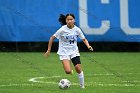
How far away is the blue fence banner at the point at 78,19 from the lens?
3055 cm

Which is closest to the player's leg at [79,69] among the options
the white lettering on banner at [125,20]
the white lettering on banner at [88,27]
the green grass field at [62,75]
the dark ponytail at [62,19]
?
the green grass field at [62,75]

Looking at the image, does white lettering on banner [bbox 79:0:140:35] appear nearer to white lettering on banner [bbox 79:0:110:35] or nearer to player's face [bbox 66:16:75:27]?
white lettering on banner [bbox 79:0:110:35]

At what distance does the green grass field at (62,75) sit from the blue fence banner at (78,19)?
7.26ft

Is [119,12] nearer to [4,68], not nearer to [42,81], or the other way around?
[4,68]

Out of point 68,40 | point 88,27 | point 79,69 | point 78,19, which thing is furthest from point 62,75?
point 78,19

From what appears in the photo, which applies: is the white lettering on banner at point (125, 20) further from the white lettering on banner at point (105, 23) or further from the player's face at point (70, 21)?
the player's face at point (70, 21)

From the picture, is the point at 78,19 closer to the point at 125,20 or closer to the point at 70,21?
the point at 125,20

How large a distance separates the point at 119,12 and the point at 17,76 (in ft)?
44.5

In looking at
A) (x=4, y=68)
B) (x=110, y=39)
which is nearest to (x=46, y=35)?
(x=110, y=39)

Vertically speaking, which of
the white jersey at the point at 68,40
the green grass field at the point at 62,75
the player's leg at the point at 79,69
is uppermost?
the white jersey at the point at 68,40

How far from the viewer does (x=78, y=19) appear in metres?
30.6

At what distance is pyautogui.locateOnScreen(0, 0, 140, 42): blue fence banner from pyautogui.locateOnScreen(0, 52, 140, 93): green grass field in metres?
2.21

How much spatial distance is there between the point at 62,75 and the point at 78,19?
39.3ft

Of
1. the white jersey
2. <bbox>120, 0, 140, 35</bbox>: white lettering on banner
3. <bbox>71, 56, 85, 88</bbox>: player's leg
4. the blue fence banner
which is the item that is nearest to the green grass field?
<bbox>71, 56, 85, 88</bbox>: player's leg
